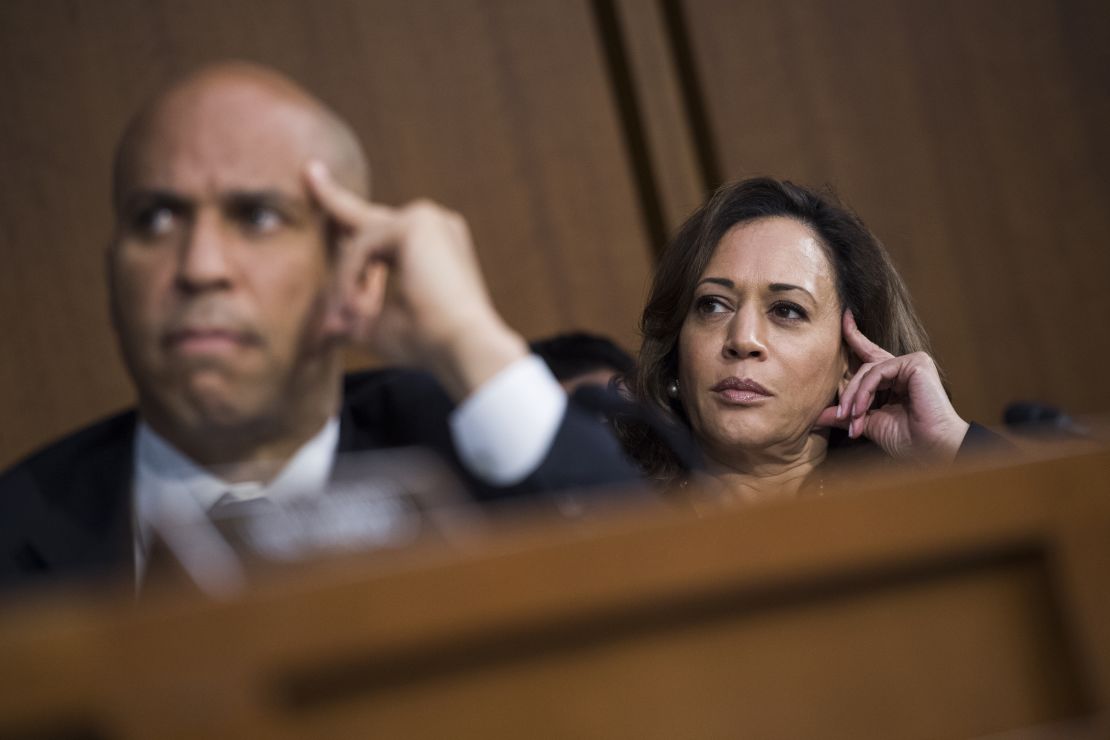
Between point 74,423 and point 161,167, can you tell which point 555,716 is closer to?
point 161,167

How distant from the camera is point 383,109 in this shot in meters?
1.80

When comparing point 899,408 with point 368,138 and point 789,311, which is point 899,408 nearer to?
point 789,311

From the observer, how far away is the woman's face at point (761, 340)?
1150mm

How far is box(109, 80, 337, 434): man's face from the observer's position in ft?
2.83

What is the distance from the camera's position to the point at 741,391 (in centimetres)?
116

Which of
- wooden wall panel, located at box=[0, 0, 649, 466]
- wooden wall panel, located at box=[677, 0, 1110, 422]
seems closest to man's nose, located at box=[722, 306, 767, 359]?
wooden wall panel, located at box=[0, 0, 649, 466]

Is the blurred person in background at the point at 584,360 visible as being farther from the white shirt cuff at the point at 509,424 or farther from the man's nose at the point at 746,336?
the white shirt cuff at the point at 509,424

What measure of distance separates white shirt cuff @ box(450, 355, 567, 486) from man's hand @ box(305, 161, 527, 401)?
0.01 metres

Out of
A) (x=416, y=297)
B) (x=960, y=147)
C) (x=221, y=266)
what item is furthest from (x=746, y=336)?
(x=960, y=147)

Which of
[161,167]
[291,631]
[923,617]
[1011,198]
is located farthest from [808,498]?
[1011,198]

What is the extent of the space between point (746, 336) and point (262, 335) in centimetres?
50

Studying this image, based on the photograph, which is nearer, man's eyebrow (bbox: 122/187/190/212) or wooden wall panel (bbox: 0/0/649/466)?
man's eyebrow (bbox: 122/187/190/212)

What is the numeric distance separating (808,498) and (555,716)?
15 cm

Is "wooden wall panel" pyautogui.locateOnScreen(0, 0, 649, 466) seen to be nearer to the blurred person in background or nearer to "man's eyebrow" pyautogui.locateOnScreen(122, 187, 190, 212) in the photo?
the blurred person in background
